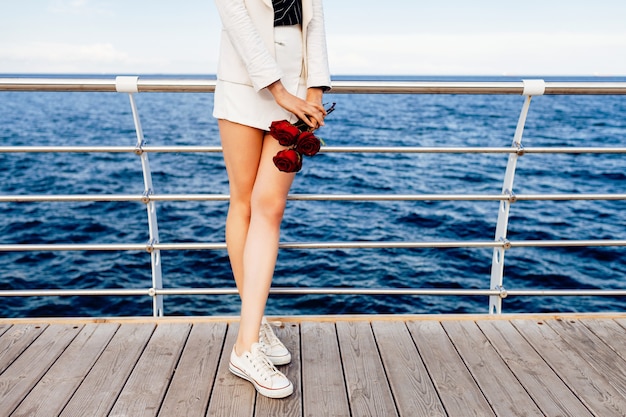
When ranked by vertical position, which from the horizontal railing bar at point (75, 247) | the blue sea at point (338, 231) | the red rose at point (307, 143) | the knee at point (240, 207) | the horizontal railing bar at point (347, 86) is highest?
the horizontal railing bar at point (347, 86)

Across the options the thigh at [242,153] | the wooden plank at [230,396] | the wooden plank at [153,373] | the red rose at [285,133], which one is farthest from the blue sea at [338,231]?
the red rose at [285,133]

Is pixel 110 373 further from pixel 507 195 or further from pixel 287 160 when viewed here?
pixel 507 195

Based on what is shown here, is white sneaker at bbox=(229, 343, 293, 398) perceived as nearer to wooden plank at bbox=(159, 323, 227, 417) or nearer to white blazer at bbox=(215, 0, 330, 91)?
wooden plank at bbox=(159, 323, 227, 417)

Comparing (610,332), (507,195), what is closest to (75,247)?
(507,195)

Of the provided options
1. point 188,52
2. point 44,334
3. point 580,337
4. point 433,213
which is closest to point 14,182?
point 433,213

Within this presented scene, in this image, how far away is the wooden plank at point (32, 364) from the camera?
64.0 inches

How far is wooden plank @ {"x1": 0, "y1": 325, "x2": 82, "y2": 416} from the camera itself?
5.34ft

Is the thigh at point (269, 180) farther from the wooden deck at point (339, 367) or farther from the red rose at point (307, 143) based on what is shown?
the wooden deck at point (339, 367)

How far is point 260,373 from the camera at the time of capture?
1.66 m

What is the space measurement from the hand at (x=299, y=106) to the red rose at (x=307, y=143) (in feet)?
0.29

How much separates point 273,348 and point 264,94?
2.94 ft

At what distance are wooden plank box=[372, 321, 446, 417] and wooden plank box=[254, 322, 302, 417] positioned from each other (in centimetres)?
31

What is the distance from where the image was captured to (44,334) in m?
2.04

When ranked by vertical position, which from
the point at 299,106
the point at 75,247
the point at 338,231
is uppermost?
the point at 299,106
